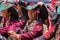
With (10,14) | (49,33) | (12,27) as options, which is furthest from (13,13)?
(49,33)

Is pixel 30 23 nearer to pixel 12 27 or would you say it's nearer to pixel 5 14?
pixel 12 27

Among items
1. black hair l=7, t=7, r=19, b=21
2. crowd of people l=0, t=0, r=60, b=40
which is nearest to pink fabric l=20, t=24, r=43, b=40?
crowd of people l=0, t=0, r=60, b=40

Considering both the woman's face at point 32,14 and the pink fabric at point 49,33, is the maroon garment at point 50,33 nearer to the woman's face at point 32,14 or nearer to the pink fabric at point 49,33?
the pink fabric at point 49,33

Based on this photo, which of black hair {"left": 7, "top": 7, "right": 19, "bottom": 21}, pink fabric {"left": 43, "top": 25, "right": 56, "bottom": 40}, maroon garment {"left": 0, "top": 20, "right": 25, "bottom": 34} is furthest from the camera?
black hair {"left": 7, "top": 7, "right": 19, "bottom": 21}

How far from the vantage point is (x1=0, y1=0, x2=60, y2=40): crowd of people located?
2.11 metres

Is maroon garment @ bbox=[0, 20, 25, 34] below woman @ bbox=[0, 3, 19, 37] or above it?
below

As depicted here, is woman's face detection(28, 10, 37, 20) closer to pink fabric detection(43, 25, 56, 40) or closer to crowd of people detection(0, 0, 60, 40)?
crowd of people detection(0, 0, 60, 40)

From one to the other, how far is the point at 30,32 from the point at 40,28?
78mm

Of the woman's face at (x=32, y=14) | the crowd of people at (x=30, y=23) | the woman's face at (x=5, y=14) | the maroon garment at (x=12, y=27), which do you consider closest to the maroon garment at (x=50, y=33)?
the crowd of people at (x=30, y=23)

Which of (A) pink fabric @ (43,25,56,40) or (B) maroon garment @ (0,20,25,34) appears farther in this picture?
(B) maroon garment @ (0,20,25,34)

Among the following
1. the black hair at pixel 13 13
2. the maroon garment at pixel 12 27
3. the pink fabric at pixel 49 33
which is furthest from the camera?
the black hair at pixel 13 13

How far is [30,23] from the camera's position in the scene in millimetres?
2240

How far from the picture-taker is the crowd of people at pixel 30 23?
2107mm

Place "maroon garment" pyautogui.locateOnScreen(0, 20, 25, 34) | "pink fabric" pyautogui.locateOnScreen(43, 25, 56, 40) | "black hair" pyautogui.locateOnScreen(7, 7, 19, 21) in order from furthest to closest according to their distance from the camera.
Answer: "black hair" pyautogui.locateOnScreen(7, 7, 19, 21) → "maroon garment" pyautogui.locateOnScreen(0, 20, 25, 34) → "pink fabric" pyautogui.locateOnScreen(43, 25, 56, 40)
